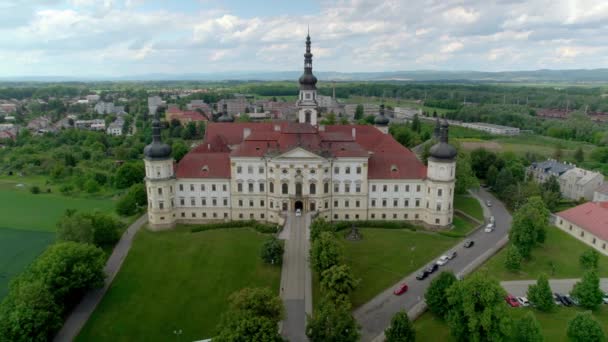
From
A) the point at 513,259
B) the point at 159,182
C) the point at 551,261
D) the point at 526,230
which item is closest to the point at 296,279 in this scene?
the point at 513,259

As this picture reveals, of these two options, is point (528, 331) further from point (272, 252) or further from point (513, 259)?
point (272, 252)

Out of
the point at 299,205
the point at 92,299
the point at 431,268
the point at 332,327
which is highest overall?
the point at 299,205

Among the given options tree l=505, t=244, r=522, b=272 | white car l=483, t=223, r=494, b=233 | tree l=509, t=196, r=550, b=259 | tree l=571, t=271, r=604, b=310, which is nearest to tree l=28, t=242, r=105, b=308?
tree l=505, t=244, r=522, b=272

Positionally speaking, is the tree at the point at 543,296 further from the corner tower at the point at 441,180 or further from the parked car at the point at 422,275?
the corner tower at the point at 441,180

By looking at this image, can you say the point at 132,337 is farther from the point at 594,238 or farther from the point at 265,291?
the point at 594,238

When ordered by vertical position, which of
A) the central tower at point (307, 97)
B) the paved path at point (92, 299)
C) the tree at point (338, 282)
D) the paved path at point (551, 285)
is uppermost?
the central tower at point (307, 97)

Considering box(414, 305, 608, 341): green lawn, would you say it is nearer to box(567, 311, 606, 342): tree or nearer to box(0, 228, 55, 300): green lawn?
box(567, 311, 606, 342): tree

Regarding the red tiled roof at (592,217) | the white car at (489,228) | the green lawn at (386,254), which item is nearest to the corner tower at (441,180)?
the green lawn at (386,254)
